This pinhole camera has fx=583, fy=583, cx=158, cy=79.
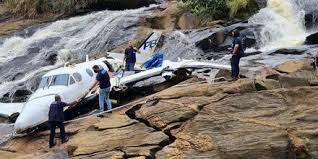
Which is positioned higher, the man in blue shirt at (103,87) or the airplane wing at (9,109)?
the man in blue shirt at (103,87)

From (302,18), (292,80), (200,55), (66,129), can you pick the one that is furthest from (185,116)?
(302,18)

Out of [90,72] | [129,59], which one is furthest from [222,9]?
[90,72]

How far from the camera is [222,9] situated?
98.8 ft

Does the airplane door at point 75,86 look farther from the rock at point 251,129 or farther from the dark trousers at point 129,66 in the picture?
the rock at point 251,129

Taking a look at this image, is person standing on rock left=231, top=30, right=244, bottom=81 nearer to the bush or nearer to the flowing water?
the flowing water

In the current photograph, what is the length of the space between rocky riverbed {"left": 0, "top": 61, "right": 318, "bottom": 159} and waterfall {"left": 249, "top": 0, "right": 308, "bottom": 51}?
34.5 feet

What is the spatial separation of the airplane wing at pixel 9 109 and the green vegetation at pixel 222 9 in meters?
11.1

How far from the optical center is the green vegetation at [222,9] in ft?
96.7

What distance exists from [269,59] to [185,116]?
32.7 feet

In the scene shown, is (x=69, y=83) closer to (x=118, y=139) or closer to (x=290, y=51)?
(x=118, y=139)

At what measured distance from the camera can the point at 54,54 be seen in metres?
30.4

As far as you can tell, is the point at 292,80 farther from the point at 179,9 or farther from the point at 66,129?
the point at 179,9

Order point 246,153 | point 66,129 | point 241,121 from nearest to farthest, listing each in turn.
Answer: point 246,153
point 241,121
point 66,129

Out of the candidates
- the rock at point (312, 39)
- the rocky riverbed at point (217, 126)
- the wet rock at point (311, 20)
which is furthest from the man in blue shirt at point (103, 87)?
the wet rock at point (311, 20)
